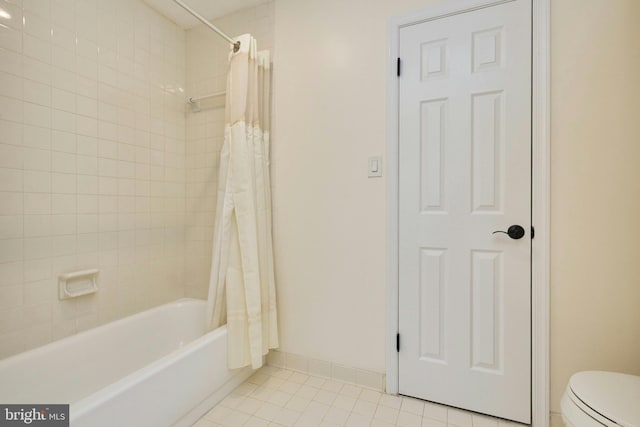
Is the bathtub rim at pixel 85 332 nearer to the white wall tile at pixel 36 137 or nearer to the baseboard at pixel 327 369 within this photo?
the baseboard at pixel 327 369

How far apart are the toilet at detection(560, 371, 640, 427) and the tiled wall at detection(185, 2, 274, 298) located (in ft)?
6.85

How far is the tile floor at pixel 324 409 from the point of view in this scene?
1.42 meters

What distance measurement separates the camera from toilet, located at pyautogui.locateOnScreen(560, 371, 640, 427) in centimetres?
91

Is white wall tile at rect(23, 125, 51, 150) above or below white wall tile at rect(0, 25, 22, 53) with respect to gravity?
below

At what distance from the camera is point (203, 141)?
2254 mm

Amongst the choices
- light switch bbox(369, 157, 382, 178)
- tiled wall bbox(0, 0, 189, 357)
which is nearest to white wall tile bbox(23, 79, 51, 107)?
tiled wall bbox(0, 0, 189, 357)

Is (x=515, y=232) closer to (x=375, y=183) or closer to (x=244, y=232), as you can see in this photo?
(x=375, y=183)

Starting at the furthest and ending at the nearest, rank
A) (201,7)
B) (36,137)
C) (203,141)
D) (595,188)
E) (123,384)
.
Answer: (203,141) < (201,7) < (36,137) < (595,188) < (123,384)

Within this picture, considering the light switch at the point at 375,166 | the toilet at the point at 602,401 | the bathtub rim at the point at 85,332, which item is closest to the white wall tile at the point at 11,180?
the bathtub rim at the point at 85,332

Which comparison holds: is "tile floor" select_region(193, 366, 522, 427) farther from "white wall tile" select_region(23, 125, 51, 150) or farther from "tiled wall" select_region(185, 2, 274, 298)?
"white wall tile" select_region(23, 125, 51, 150)

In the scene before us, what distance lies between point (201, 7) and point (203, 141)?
902mm

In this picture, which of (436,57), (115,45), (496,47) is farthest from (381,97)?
(115,45)

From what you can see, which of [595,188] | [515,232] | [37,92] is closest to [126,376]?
[37,92]

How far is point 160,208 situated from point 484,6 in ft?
7.36
